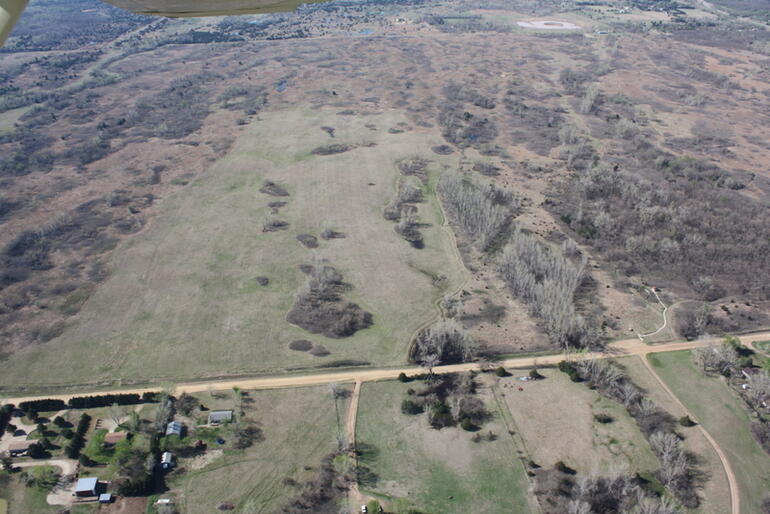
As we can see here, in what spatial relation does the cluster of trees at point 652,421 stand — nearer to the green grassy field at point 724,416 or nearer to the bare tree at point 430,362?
the green grassy field at point 724,416

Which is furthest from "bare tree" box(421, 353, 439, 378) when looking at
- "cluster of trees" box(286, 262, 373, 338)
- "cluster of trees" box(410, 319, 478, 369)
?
"cluster of trees" box(286, 262, 373, 338)

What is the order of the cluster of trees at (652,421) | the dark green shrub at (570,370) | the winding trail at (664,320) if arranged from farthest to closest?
the winding trail at (664,320) < the dark green shrub at (570,370) < the cluster of trees at (652,421)

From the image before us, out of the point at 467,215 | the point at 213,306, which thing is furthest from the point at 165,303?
the point at 467,215

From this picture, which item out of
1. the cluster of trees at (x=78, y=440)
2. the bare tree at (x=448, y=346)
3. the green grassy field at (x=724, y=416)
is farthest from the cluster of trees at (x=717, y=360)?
the cluster of trees at (x=78, y=440)

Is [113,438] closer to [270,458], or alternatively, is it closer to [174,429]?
[174,429]

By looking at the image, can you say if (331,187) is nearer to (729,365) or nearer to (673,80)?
(729,365)

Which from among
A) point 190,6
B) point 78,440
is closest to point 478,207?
point 78,440

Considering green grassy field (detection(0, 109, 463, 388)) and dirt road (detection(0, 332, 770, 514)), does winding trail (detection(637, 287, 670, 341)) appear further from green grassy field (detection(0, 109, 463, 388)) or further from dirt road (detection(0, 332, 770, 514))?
green grassy field (detection(0, 109, 463, 388))
